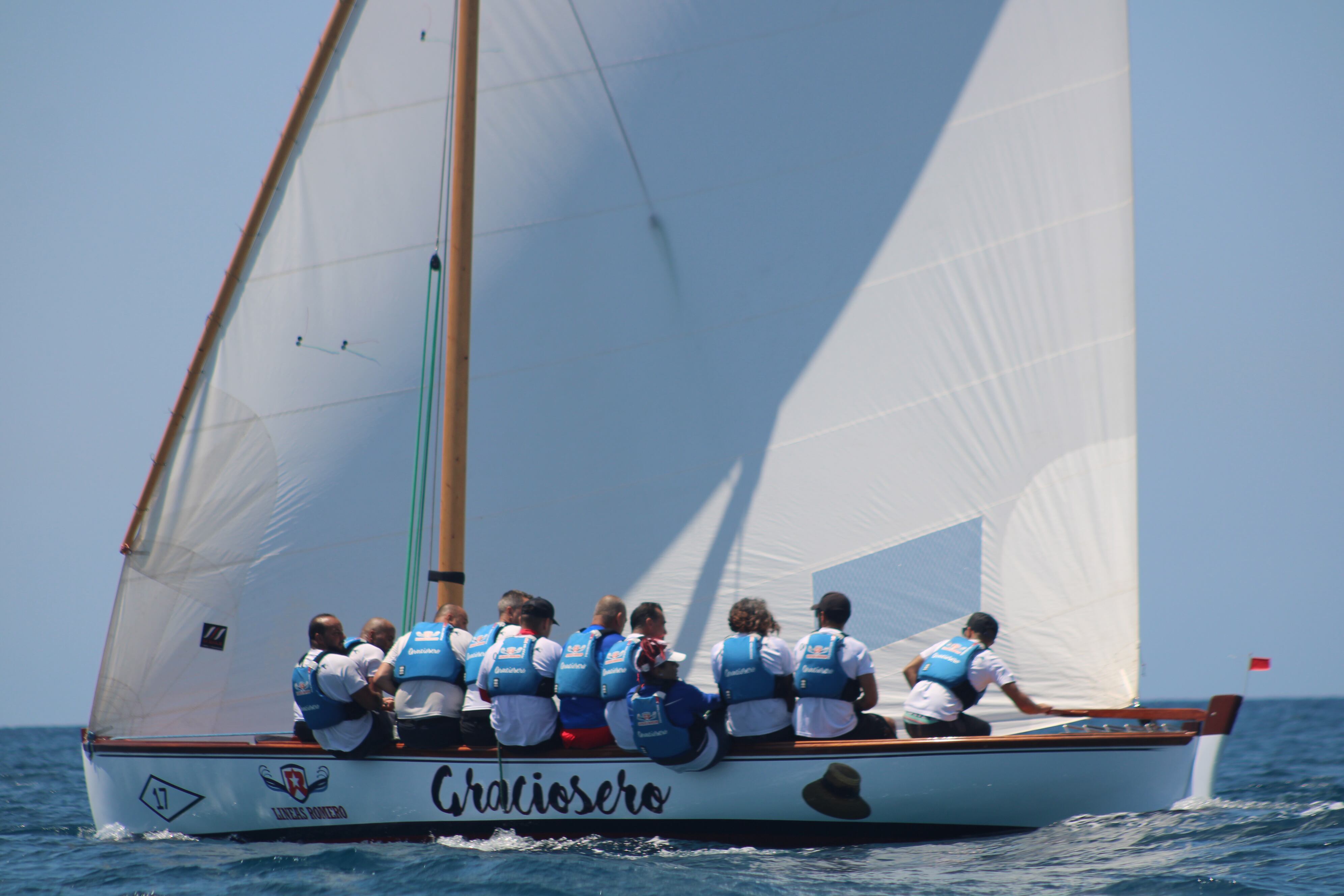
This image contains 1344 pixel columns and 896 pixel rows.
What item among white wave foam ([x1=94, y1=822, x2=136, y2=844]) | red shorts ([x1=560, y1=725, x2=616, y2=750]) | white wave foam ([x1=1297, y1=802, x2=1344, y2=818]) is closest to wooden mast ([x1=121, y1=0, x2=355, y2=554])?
white wave foam ([x1=94, y1=822, x2=136, y2=844])

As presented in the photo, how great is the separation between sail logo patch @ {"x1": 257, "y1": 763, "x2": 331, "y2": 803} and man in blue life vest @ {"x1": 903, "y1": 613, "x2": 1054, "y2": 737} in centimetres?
367

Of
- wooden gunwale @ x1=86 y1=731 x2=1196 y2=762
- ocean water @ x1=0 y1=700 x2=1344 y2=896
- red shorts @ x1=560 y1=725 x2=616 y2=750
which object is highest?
red shorts @ x1=560 y1=725 x2=616 y2=750

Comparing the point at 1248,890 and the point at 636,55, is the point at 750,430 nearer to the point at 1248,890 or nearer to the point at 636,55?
the point at 636,55

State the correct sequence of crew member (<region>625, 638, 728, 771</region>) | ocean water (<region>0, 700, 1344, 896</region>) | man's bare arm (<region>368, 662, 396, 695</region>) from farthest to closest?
man's bare arm (<region>368, 662, 396, 695</region>), crew member (<region>625, 638, 728, 771</region>), ocean water (<region>0, 700, 1344, 896</region>)

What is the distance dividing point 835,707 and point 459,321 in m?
3.81

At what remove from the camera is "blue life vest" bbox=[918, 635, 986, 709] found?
723 cm

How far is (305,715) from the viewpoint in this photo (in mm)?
7762

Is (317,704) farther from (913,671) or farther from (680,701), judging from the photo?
(913,671)

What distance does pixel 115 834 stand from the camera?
8.70 m

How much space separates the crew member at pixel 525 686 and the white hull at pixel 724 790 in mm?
130

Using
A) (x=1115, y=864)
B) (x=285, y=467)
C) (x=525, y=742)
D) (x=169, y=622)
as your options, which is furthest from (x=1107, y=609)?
(x=169, y=622)

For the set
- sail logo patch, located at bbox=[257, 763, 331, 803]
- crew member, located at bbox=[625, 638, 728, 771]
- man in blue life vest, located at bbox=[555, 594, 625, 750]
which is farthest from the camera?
sail logo patch, located at bbox=[257, 763, 331, 803]

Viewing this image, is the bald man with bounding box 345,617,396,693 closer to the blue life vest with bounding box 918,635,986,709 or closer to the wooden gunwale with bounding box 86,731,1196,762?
the wooden gunwale with bounding box 86,731,1196,762

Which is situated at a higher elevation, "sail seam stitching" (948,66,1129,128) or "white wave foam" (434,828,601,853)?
"sail seam stitching" (948,66,1129,128)
